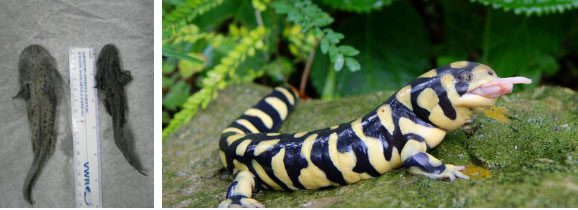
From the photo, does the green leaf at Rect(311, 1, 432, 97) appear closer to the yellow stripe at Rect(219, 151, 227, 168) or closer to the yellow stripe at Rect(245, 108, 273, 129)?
the yellow stripe at Rect(245, 108, 273, 129)

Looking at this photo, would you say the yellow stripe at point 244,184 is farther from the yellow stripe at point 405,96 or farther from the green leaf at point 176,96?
the green leaf at point 176,96

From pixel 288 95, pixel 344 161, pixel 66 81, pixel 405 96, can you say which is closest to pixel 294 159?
pixel 344 161

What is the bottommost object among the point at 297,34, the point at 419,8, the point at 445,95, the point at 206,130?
the point at 206,130

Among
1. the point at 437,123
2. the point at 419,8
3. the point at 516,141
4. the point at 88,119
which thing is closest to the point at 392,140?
the point at 437,123

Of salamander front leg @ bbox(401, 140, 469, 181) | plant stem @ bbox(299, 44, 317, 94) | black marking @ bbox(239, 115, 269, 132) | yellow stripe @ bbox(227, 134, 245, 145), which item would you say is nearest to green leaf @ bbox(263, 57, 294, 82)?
plant stem @ bbox(299, 44, 317, 94)

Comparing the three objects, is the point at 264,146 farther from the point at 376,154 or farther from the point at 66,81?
the point at 66,81

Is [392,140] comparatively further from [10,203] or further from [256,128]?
[10,203]
